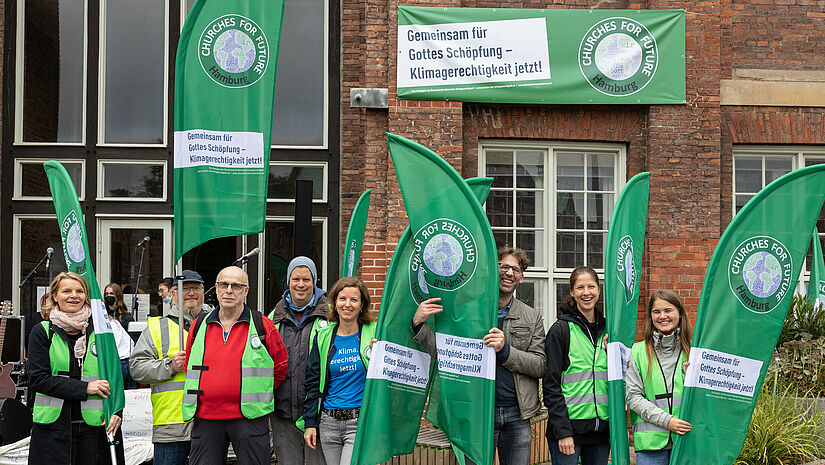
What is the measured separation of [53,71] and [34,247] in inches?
86.6

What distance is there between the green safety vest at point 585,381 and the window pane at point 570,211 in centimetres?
461

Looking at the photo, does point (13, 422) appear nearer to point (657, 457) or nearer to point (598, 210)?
point (657, 457)

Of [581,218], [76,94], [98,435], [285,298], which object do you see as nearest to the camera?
[98,435]

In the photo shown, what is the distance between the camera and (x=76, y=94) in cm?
977

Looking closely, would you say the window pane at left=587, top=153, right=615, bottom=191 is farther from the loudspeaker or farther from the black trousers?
the loudspeaker

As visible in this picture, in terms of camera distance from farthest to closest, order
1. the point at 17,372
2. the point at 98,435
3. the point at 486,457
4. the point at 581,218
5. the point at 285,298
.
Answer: the point at 581,218 → the point at 17,372 → the point at 285,298 → the point at 98,435 → the point at 486,457

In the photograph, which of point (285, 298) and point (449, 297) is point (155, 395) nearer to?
point (285, 298)

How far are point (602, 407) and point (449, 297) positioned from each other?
1114 mm

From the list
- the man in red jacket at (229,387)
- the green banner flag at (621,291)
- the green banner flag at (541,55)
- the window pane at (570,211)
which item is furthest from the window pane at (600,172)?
the man in red jacket at (229,387)

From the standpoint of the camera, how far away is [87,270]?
15.9 ft

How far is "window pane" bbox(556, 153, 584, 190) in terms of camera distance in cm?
916

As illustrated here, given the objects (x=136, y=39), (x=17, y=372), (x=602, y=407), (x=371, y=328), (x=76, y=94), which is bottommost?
(x=17, y=372)

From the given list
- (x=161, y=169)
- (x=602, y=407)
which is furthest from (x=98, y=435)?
(x=161, y=169)

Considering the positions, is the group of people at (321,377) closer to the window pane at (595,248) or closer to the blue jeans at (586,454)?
the blue jeans at (586,454)
